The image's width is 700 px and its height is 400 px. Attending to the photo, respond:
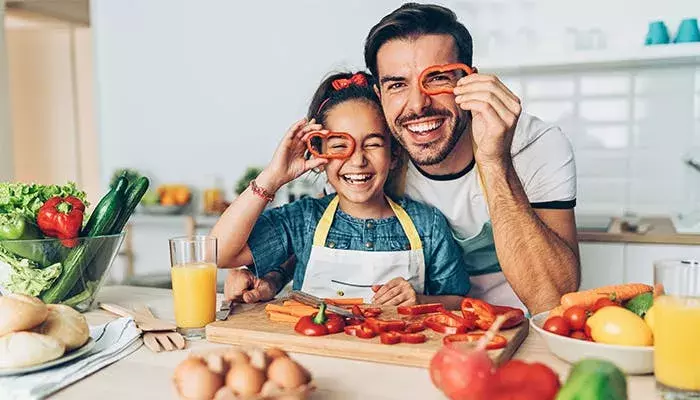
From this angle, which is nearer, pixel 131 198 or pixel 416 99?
pixel 131 198

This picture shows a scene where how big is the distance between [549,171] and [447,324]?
80 centimetres

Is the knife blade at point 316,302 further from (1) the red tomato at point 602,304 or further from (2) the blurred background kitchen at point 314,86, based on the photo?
(2) the blurred background kitchen at point 314,86

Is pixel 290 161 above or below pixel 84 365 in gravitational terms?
above

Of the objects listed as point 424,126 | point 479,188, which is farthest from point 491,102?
point 479,188

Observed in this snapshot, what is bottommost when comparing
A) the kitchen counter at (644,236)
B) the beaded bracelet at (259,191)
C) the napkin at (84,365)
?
the kitchen counter at (644,236)

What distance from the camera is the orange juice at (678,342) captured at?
0.85 metres

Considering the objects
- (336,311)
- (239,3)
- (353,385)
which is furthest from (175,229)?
(353,385)

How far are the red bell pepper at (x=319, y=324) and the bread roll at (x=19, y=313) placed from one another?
Answer: 40 centimetres

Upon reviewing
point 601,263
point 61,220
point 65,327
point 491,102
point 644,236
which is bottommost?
point 601,263

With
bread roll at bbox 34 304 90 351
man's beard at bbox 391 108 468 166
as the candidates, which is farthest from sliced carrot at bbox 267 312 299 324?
man's beard at bbox 391 108 468 166

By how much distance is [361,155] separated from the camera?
1.70m

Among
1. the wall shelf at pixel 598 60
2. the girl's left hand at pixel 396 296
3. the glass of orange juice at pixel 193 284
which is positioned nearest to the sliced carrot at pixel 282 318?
the glass of orange juice at pixel 193 284

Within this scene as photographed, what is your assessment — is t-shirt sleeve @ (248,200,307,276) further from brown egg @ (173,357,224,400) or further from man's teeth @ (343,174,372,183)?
brown egg @ (173,357,224,400)

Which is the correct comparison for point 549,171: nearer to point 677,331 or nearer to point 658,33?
point 677,331
